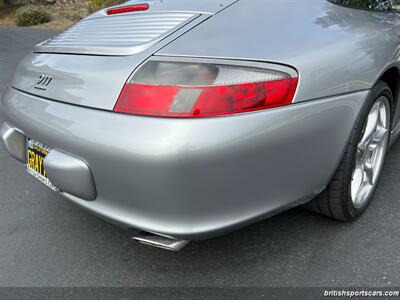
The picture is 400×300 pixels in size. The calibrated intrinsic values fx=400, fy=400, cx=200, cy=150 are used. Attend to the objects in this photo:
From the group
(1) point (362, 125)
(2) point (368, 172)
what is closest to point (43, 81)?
(1) point (362, 125)

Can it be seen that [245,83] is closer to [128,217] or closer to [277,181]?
[277,181]

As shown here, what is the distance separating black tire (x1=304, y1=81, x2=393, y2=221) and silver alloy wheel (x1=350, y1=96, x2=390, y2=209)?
0.09 m

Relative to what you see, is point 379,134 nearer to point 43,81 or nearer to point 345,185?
point 345,185

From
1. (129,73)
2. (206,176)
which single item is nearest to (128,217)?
(206,176)

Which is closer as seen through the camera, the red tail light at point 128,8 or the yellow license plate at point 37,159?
the yellow license plate at point 37,159

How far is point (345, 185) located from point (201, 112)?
3.11 feet

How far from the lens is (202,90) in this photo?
1494 mm

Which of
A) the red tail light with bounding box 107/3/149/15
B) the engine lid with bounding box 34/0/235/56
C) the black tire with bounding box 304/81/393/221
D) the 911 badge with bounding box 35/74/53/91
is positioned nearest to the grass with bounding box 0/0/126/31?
the red tail light with bounding box 107/3/149/15

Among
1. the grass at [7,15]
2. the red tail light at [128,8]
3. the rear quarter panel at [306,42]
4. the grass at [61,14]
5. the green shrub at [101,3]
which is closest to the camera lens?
the rear quarter panel at [306,42]

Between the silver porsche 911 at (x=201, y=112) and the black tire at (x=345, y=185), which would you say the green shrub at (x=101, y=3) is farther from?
the black tire at (x=345, y=185)

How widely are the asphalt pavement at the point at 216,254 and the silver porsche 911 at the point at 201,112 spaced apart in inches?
12.1

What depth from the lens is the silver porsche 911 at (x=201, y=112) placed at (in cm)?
147

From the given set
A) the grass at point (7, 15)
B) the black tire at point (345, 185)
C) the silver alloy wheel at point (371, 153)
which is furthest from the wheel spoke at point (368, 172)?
the grass at point (7, 15)

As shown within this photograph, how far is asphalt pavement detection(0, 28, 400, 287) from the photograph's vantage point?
189 cm
